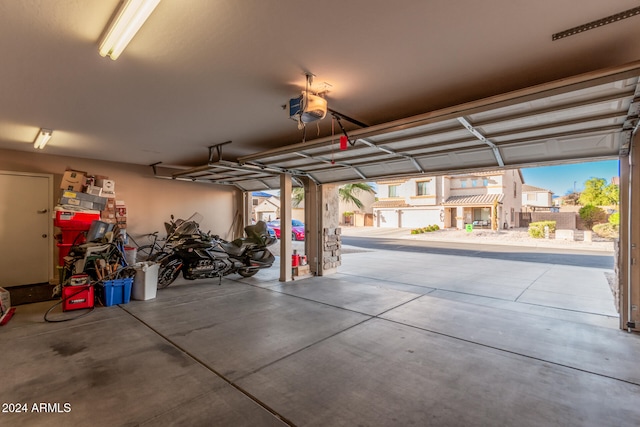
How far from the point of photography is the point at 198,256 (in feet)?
17.7

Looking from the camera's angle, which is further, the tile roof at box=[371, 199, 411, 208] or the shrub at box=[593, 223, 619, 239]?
the tile roof at box=[371, 199, 411, 208]

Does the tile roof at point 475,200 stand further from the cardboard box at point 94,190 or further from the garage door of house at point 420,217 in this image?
the cardboard box at point 94,190

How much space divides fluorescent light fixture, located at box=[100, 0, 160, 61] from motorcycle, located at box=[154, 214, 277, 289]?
3756 millimetres

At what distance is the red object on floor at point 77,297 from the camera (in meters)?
3.95

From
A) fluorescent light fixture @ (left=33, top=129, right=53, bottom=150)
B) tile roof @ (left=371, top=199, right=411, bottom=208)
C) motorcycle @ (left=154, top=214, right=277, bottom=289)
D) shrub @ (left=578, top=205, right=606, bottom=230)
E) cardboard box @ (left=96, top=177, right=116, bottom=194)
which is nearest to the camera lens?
fluorescent light fixture @ (left=33, top=129, right=53, bottom=150)

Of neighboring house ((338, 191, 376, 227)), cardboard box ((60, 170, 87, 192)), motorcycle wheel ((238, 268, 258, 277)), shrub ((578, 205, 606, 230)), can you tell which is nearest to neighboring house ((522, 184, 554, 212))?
shrub ((578, 205, 606, 230))

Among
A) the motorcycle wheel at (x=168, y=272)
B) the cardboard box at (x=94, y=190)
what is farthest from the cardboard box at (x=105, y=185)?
the motorcycle wheel at (x=168, y=272)

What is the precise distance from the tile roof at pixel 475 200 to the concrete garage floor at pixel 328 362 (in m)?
15.6

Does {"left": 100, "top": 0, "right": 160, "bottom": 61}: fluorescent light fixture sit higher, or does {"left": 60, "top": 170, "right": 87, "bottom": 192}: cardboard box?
{"left": 100, "top": 0, "right": 160, "bottom": 61}: fluorescent light fixture

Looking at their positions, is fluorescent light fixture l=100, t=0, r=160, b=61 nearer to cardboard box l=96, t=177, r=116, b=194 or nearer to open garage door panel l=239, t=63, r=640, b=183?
open garage door panel l=239, t=63, r=640, b=183

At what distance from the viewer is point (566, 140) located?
3.49 metres

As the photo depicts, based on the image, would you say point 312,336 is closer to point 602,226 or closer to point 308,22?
point 308,22

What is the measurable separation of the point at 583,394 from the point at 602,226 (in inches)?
728

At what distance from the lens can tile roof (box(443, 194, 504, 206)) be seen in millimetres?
19000
